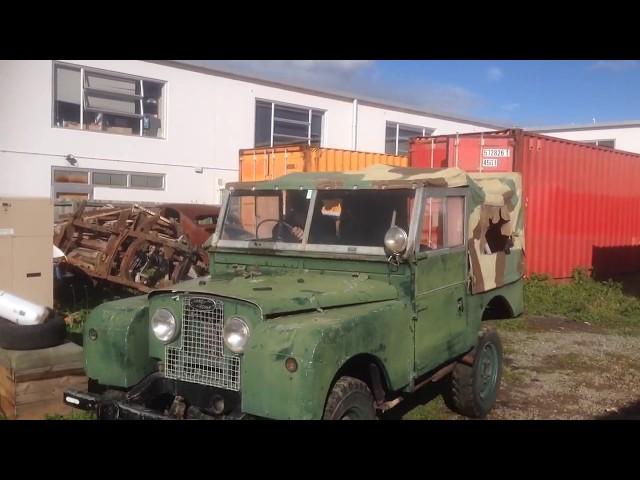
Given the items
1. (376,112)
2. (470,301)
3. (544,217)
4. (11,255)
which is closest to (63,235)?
(11,255)

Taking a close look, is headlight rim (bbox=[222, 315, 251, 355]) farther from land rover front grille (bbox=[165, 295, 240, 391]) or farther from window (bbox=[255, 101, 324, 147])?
window (bbox=[255, 101, 324, 147])

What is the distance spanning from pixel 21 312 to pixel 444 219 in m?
3.52

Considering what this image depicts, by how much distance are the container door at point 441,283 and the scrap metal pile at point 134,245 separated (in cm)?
520

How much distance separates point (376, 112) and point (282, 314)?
1823cm

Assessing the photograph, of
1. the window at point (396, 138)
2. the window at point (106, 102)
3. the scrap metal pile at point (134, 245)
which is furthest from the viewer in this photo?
the window at point (396, 138)

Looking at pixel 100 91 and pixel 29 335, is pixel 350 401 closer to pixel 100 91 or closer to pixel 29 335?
pixel 29 335

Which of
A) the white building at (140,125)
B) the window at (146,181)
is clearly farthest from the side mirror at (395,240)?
the window at (146,181)

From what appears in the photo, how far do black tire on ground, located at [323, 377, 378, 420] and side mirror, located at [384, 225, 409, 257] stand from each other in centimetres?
93

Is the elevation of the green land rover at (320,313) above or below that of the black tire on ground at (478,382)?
above

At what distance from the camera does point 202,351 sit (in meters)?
3.67

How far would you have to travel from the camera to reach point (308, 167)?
1198cm

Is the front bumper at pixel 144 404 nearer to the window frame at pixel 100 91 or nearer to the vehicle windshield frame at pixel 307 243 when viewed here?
the vehicle windshield frame at pixel 307 243

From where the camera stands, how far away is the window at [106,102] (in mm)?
14469

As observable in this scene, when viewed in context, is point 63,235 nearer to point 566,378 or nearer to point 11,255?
point 11,255
